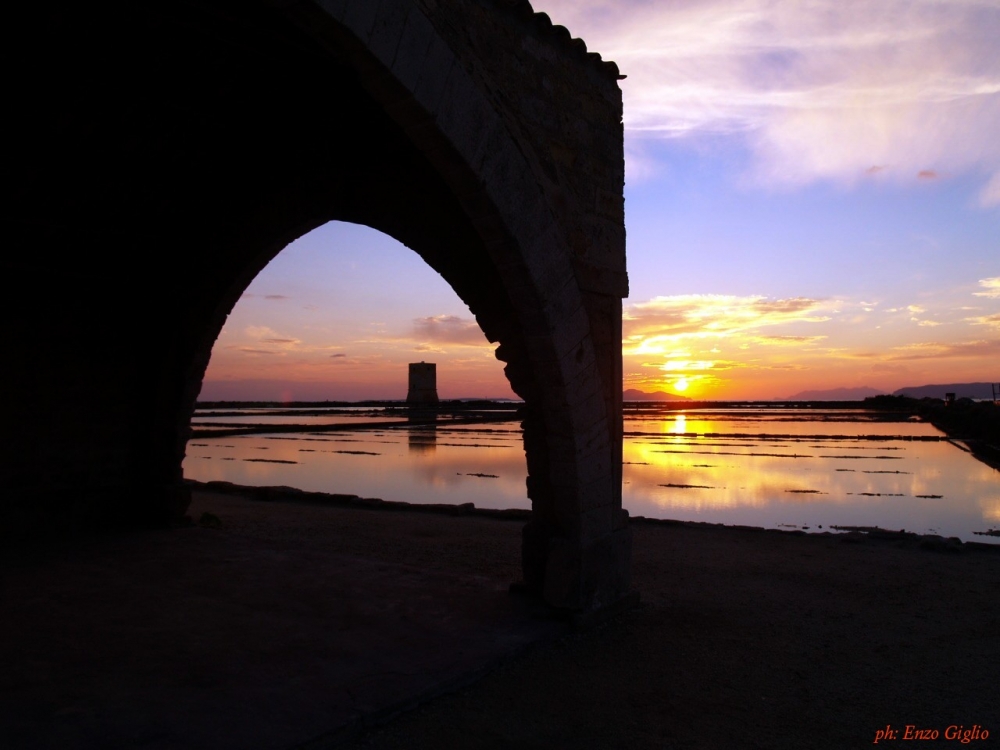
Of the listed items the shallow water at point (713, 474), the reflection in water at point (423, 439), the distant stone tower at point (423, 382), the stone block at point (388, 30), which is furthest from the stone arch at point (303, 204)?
the distant stone tower at point (423, 382)

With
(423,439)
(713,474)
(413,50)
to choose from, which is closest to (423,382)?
(423,439)

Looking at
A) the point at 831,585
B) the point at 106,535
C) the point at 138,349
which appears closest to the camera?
the point at 831,585

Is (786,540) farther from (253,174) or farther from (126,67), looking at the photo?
(126,67)

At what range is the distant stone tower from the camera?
53.0 metres

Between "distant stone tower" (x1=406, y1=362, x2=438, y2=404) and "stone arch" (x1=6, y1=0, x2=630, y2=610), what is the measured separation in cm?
4486

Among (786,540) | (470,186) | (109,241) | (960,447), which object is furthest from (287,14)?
(960,447)

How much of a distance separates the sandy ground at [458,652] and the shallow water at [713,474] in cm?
329

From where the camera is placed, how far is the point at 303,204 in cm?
658

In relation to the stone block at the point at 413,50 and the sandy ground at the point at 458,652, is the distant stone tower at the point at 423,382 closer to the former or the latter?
the sandy ground at the point at 458,652

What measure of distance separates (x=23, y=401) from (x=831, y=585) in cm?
757

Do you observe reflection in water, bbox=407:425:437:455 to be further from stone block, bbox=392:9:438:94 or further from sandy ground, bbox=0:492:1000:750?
stone block, bbox=392:9:438:94

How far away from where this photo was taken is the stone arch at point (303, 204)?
14.3 ft

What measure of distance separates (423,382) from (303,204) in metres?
46.8

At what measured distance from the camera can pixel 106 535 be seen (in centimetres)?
753
